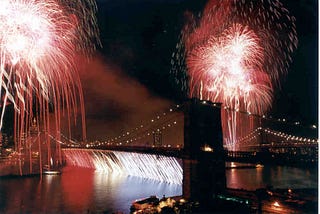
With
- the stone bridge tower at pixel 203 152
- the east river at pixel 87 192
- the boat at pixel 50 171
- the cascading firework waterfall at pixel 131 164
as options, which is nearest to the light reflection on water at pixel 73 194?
the east river at pixel 87 192

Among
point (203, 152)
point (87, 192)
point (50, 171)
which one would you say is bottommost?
point (87, 192)

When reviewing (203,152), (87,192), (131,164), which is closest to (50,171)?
(131,164)

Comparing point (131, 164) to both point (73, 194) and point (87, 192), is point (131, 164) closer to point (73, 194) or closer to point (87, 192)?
point (87, 192)

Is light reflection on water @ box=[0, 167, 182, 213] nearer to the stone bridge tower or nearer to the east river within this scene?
the east river

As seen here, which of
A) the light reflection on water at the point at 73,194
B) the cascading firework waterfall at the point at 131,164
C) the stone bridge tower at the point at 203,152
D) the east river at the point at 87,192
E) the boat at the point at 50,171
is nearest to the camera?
the stone bridge tower at the point at 203,152

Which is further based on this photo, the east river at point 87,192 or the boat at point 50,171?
the boat at point 50,171

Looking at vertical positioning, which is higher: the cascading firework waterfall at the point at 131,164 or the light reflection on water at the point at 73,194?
the cascading firework waterfall at the point at 131,164


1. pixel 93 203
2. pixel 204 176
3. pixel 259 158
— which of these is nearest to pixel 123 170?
pixel 93 203

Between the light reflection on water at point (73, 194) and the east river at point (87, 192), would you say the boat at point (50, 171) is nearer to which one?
the east river at point (87, 192)

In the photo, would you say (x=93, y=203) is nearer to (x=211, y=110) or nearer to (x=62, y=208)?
(x=62, y=208)
